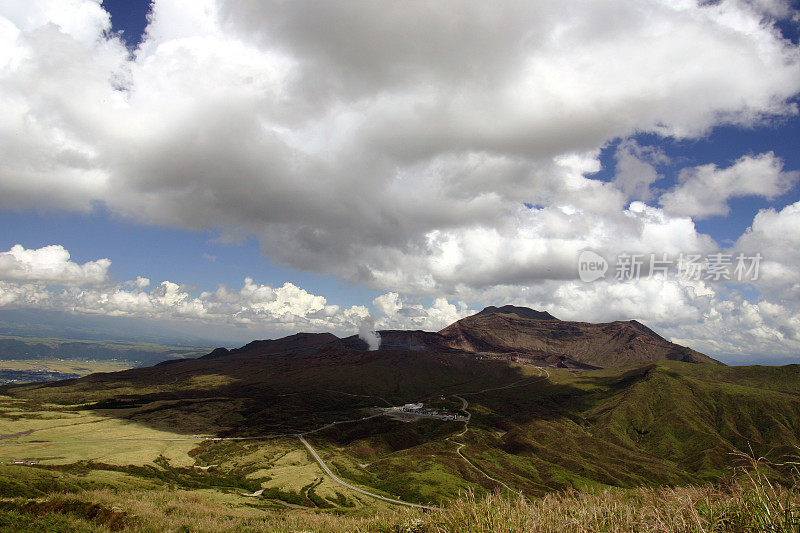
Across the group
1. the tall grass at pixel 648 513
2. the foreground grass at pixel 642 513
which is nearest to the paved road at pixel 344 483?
the foreground grass at pixel 642 513

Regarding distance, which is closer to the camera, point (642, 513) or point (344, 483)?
point (642, 513)

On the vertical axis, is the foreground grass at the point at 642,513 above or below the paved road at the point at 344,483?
above

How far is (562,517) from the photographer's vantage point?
42.3 ft

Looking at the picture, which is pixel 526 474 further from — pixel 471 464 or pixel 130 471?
pixel 130 471

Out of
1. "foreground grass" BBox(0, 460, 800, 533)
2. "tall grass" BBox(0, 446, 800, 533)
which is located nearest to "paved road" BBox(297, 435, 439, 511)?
"foreground grass" BBox(0, 460, 800, 533)

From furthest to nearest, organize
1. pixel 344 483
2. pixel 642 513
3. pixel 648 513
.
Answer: pixel 344 483
pixel 648 513
pixel 642 513

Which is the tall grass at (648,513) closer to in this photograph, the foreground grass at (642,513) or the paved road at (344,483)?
the foreground grass at (642,513)

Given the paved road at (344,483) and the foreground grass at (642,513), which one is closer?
the foreground grass at (642,513)

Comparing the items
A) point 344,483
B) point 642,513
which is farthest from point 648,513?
point 344,483

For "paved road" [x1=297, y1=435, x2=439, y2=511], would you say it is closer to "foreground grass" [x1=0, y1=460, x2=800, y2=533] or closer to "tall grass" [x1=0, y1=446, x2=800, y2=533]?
"foreground grass" [x1=0, y1=460, x2=800, y2=533]

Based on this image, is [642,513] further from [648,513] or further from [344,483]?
[344,483]

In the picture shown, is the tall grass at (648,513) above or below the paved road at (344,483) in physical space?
above

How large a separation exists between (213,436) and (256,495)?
10357cm

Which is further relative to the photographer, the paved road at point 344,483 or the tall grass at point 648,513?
the paved road at point 344,483
